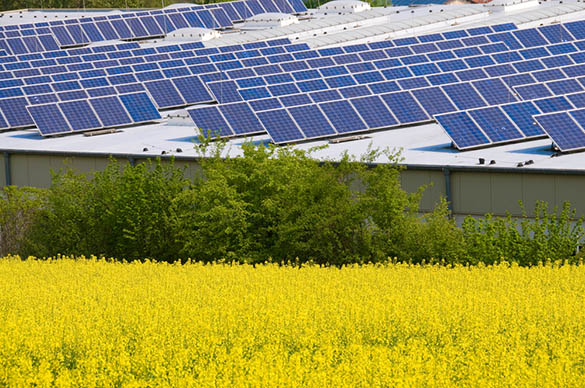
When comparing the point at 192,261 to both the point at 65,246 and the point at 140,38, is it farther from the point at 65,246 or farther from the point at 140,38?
the point at 140,38

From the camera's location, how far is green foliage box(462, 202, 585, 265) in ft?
92.4

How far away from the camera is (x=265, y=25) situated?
8925 cm

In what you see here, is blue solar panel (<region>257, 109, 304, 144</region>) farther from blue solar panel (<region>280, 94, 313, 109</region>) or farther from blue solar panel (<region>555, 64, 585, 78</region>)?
blue solar panel (<region>555, 64, 585, 78</region>)

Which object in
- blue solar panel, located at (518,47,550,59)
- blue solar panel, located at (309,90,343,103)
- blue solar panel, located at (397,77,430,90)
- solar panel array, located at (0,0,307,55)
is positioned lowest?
blue solar panel, located at (309,90,343,103)

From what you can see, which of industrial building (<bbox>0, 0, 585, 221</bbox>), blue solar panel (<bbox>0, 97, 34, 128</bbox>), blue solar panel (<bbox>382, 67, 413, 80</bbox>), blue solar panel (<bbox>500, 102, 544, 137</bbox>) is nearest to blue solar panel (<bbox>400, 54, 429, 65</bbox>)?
industrial building (<bbox>0, 0, 585, 221</bbox>)

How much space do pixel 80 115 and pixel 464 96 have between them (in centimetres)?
1594

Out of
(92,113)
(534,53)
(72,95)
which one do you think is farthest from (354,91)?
(534,53)

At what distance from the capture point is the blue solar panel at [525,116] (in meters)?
36.8

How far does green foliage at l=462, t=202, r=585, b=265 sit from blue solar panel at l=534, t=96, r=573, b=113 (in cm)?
989

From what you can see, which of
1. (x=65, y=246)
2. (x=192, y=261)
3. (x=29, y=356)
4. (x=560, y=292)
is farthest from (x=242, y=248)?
(x=29, y=356)

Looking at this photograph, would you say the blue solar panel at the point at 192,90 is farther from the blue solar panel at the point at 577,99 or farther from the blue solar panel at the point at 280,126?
the blue solar panel at the point at 577,99

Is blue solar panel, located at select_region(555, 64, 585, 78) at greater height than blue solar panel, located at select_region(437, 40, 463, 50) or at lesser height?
lesser

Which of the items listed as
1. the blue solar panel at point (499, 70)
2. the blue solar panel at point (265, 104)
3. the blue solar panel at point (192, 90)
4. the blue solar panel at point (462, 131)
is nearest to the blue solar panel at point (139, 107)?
the blue solar panel at point (192, 90)

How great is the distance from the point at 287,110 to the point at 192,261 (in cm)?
1063
